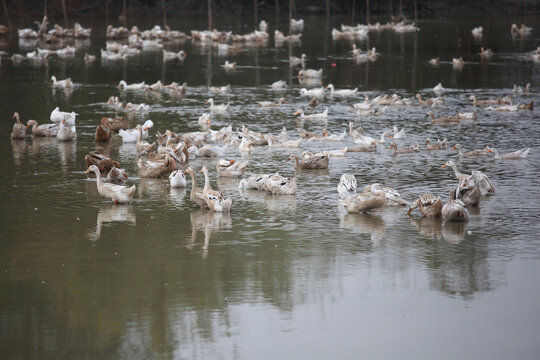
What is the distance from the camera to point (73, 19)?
57.7 metres

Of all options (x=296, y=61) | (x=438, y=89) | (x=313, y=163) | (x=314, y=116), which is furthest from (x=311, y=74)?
(x=313, y=163)

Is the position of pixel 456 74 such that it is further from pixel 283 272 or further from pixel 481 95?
pixel 283 272

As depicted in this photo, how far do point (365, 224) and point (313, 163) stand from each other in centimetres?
384

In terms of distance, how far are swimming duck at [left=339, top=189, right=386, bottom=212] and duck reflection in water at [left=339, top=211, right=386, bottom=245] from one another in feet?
0.37

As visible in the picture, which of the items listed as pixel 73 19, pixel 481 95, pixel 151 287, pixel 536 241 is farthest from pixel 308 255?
pixel 73 19

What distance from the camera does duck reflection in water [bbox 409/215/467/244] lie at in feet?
36.3

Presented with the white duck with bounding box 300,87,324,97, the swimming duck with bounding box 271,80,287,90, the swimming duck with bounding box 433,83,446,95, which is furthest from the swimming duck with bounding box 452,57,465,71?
the white duck with bounding box 300,87,324,97

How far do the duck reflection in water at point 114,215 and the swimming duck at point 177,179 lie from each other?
1.37 metres

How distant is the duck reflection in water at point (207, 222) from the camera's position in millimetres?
11062

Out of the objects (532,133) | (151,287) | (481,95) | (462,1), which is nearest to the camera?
(151,287)

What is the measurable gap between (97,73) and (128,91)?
565 centimetres

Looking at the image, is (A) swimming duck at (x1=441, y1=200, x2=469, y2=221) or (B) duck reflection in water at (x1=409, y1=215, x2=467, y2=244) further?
(A) swimming duck at (x1=441, y1=200, x2=469, y2=221)

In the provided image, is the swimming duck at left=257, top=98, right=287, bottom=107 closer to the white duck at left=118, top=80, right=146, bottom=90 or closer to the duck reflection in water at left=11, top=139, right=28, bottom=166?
the white duck at left=118, top=80, right=146, bottom=90

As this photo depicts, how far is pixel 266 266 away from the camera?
A: 984cm
